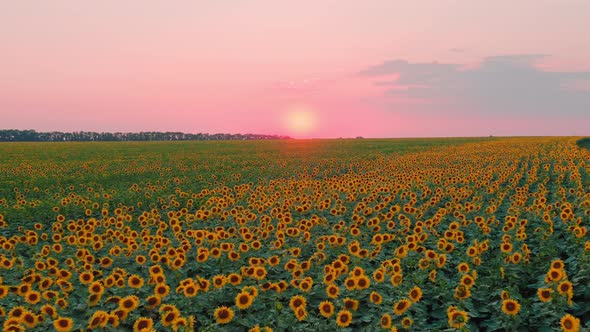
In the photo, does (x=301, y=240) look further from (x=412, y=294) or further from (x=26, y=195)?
(x=26, y=195)

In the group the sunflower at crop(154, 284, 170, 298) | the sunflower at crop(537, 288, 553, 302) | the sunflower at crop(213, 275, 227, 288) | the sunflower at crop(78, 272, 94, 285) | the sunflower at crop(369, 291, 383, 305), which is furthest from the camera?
the sunflower at crop(78, 272, 94, 285)

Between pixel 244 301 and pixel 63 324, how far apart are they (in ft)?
7.26

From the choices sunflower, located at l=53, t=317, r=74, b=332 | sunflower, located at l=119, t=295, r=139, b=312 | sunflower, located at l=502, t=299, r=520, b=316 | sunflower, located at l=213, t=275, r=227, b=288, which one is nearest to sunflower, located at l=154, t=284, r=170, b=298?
sunflower, located at l=119, t=295, r=139, b=312

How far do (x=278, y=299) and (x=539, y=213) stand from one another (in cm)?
795

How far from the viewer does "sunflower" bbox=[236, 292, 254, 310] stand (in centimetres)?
611

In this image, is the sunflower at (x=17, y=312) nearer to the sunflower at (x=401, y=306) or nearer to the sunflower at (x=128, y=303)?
the sunflower at (x=128, y=303)

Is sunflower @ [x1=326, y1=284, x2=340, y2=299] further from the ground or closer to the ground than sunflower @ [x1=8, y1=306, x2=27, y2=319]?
further from the ground

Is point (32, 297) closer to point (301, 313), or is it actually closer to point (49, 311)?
point (49, 311)

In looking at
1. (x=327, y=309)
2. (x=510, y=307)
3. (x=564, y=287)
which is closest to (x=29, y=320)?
(x=327, y=309)

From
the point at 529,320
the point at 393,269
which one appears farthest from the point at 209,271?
the point at 529,320

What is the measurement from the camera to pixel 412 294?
20.2 feet

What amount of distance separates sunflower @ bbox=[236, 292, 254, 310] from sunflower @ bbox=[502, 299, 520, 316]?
10.5 ft

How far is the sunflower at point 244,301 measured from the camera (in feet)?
20.0

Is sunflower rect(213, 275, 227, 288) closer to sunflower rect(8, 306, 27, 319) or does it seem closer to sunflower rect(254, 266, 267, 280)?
sunflower rect(254, 266, 267, 280)
